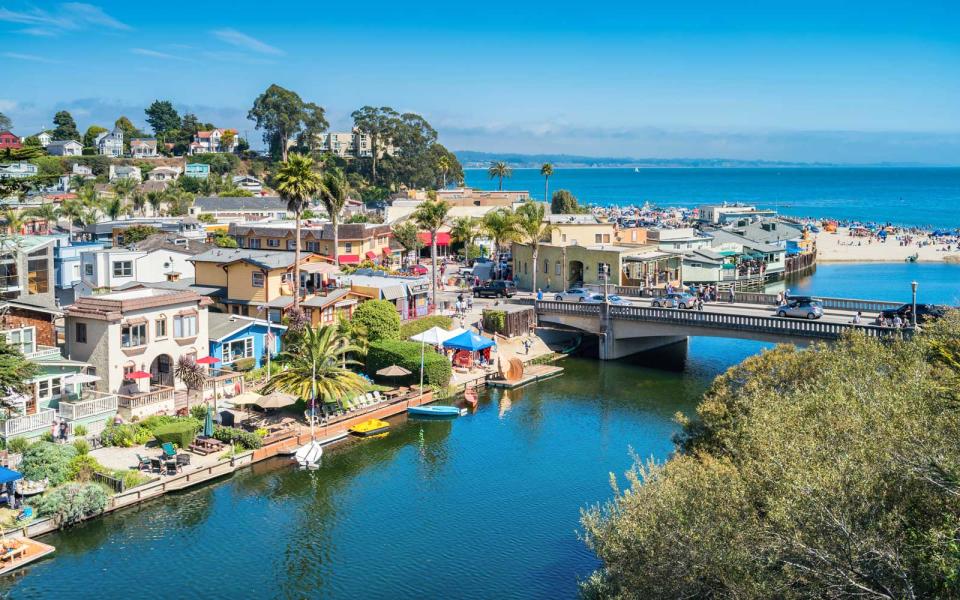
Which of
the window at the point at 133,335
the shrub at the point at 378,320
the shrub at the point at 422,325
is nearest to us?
the window at the point at 133,335

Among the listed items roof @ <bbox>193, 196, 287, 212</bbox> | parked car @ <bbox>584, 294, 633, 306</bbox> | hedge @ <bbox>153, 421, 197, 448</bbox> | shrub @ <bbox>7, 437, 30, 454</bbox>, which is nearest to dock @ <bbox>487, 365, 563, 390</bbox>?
parked car @ <bbox>584, 294, 633, 306</bbox>

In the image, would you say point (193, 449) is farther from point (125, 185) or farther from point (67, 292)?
point (125, 185)

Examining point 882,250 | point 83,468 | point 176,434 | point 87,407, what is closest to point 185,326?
point 87,407

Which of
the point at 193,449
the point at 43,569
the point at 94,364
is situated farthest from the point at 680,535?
the point at 94,364

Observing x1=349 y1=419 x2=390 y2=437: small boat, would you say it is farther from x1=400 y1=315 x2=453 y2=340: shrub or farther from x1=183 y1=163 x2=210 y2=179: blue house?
x1=183 y1=163 x2=210 y2=179: blue house

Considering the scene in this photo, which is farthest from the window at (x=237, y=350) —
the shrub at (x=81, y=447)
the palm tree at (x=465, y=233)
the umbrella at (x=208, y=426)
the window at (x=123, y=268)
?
the palm tree at (x=465, y=233)

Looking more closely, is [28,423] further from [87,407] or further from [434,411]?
[434,411]

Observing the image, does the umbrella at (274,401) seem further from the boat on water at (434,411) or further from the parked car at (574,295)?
the parked car at (574,295)
